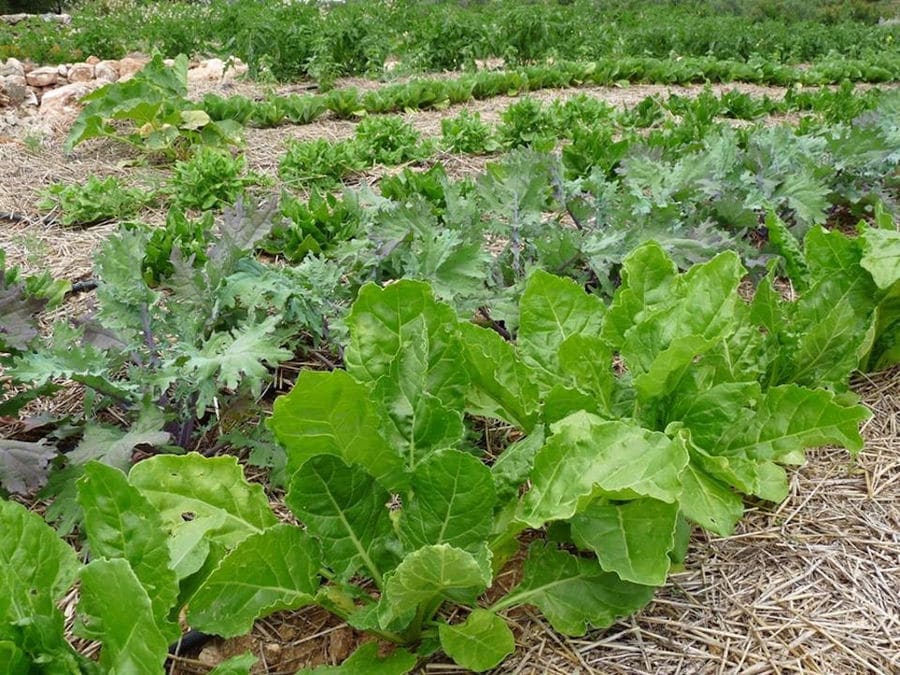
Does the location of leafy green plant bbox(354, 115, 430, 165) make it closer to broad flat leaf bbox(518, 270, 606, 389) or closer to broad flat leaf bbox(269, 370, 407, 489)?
broad flat leaf bbox(518, 270, 606, 389)

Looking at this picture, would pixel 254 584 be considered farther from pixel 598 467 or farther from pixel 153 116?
pixel 153 116

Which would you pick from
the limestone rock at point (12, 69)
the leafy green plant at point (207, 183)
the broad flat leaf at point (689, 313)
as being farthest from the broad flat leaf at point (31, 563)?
the limestone rock at point (12, 69)

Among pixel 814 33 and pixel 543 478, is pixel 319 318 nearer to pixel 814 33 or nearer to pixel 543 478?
pixel 543 478

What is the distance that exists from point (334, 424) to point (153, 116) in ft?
11.5

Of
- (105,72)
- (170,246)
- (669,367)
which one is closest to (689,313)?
(669,367)

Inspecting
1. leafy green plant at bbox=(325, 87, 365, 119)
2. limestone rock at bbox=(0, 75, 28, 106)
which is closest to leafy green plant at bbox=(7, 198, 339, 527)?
leafy green plant at bbox=(325, 87, 365, 119)

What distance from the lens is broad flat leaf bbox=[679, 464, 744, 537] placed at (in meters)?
1.58

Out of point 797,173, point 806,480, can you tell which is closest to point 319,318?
point 806,480

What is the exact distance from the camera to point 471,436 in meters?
1.97

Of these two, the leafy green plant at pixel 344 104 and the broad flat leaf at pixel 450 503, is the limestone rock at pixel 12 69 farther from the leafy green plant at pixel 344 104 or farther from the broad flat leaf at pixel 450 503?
the broad flat leaf at pixel 450 503

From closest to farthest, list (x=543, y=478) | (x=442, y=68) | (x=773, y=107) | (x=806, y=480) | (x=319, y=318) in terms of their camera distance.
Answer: (x=543, y=478) < (x=806, y=480) < (x=319, y=318) < (x=773, y=107) < (x=442, y=68)

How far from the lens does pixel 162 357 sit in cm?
209

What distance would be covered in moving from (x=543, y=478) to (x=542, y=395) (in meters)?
0.36

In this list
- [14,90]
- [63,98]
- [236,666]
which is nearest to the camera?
[236,666]
